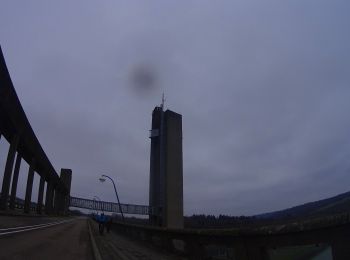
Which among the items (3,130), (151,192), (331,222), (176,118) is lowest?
(331,222)

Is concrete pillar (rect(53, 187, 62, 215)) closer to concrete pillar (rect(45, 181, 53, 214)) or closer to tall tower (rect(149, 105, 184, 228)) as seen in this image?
concrete pillar (rect(45, 181, 53, 214))

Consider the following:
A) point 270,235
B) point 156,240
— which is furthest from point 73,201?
point 270,235

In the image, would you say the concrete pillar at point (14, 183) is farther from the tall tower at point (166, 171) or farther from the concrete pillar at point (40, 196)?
the tall tower at point (166, 171)

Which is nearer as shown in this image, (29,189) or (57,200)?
(29,189)

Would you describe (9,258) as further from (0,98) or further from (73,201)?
(73,201)

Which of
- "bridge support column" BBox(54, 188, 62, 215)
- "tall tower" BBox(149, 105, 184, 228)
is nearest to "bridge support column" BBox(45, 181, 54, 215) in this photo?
"bridge support column" BBox(54, 188, 62, 215)

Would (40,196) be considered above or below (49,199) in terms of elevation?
below

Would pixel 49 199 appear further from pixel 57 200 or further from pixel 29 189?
pixel 29 189

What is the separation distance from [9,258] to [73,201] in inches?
6480

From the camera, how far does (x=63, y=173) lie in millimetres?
126812

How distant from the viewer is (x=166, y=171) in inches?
1848

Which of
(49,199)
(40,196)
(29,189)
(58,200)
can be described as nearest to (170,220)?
(29,189)

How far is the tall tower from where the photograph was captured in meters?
46.2

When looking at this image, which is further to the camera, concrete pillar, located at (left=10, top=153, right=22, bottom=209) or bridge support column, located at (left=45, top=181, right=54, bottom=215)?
bridge support column, located at (left=45, top=181, right=54, bottom=215)
